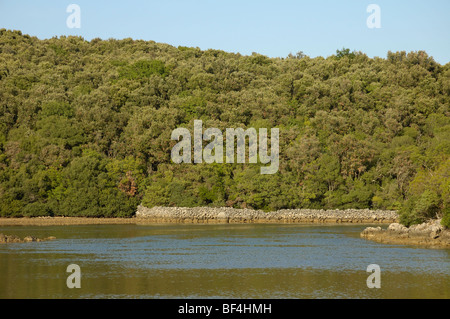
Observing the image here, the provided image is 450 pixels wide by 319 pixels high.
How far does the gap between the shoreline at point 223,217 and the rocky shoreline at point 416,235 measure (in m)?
17.8

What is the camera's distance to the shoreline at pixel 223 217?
64938mm

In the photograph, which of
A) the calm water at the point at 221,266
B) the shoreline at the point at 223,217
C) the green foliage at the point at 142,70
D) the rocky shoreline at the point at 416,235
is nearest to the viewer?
the calm water at the point at 221,266

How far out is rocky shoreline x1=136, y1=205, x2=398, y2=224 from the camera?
2571 inches

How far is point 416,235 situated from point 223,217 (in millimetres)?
27637

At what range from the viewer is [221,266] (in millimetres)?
32875

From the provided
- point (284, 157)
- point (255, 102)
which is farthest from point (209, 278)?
point (255, 102)

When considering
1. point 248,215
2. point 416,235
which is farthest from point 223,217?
point 416,235

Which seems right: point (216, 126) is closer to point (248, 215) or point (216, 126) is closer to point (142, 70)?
point (248, 215)

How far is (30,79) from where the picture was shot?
89.5 metres

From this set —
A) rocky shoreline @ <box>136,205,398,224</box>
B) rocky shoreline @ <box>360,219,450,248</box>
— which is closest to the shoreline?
rocky shoreline @ <box>136,205,398,224</box>

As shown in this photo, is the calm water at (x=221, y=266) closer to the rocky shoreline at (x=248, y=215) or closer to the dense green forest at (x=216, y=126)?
the dense green forest at (x=216, y=126)

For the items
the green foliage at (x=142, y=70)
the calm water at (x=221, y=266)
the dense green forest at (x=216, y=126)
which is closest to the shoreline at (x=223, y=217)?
the dense green forest at (x=216, y=126)
